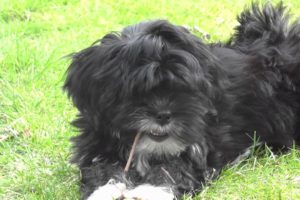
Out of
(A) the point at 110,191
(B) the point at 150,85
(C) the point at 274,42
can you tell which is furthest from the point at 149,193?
(C) the point at 274,42

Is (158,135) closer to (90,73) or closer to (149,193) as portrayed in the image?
(149,193)

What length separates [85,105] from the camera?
3.86 meters

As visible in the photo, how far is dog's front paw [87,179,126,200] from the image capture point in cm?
371

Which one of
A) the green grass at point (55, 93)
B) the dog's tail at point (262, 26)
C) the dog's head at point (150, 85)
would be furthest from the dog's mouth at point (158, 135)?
the dog's tail at point (262, 26)

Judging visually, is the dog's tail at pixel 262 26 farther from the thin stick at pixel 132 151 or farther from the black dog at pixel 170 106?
the thin stick at pixel 132 151

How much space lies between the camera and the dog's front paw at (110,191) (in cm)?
371

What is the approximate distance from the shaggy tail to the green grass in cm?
55

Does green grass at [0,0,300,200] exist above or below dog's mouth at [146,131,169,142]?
below

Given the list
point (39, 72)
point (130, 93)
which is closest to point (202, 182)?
point (130, 93)

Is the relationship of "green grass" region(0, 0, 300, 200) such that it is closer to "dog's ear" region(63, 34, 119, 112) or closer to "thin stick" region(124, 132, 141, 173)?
"thin stick" region(124, 132, 141, 173)

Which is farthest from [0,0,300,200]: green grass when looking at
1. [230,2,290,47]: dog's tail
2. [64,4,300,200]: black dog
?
[230,2,290,47]: dog's tail

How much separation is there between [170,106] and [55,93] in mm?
2249

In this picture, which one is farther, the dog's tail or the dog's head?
the dog's tail

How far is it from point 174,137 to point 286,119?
1.31 metres
